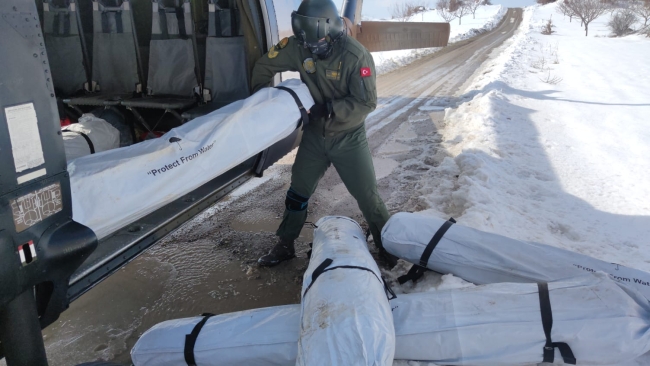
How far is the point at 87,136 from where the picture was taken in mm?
3459

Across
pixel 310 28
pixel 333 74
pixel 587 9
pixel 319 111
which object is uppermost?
pixel 587 9

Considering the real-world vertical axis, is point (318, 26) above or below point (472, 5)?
below

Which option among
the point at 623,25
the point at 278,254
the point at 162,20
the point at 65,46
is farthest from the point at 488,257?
the point at 623,25

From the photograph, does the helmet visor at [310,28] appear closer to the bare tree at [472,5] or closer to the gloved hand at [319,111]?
the gloved hand at [319,111]

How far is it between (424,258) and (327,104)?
4.51ft

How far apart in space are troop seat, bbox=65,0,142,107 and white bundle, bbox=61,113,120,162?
140 cm

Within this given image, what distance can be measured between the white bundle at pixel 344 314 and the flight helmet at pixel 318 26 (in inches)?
61.3

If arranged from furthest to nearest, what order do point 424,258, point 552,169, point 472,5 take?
point 472,5, point 552,169, point 424,258

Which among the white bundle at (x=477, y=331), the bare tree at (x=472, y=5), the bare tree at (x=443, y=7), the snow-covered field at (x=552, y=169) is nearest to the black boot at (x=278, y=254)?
the snow-covered field at (x=552, y=169)

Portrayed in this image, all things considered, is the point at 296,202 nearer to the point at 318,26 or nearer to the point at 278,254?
the point at 278,254

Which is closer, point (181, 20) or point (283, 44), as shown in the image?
point (283, 44)

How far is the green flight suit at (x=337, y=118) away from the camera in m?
3.43

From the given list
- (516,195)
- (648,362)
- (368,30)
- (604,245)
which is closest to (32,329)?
(648,362)

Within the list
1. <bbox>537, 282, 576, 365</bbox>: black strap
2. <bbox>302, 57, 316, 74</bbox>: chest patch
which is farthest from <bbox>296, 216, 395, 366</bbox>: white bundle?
<bbox>302, 57, 316, 74</bbox>: chest patch
